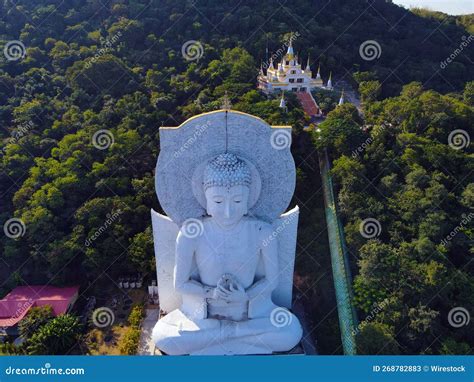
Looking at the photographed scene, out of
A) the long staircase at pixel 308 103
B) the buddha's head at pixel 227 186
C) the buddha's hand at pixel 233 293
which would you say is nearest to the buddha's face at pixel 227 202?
the buddha's head at pixel 227 186

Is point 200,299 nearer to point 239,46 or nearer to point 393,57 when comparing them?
point 239,46

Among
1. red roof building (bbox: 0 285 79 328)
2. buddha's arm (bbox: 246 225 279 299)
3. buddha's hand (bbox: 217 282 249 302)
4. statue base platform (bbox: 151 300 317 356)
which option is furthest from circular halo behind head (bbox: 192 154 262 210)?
red roof building (bbox: 0 285 79 328)

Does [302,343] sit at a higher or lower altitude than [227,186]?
lower

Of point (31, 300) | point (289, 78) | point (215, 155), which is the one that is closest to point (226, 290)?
point (215, 155)

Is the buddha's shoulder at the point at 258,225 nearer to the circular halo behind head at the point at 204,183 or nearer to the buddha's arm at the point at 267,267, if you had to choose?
the buddha's arm at the point at 267,267

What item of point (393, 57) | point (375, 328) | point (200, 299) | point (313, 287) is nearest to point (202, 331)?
point (200, 299)

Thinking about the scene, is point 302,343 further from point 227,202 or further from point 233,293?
point 227,202
